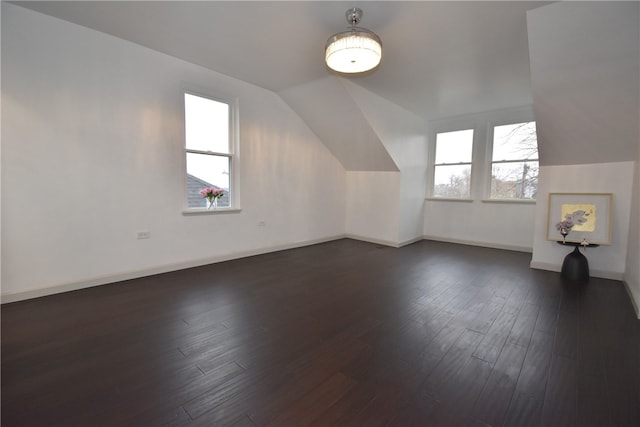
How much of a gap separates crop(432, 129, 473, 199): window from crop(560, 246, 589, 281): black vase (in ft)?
8.15

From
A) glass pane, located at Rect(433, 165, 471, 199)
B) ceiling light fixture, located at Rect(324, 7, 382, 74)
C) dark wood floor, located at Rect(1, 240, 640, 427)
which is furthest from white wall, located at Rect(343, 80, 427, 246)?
dark wood floor, located at Rect(1, 240, 640, 427)

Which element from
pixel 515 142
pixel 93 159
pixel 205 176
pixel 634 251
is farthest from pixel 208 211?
pixel 515 142

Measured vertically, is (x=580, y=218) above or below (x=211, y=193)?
A: below

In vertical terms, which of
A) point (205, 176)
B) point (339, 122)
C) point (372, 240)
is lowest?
point (372, 240)

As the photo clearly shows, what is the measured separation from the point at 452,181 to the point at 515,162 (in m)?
1.22

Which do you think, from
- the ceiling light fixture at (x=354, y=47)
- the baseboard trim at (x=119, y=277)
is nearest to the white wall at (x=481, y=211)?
the baseboard trim at (x=119, y=277)

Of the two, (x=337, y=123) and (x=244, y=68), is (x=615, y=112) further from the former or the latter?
(x=244, y=68)

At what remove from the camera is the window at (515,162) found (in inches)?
210

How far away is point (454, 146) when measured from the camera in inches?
246

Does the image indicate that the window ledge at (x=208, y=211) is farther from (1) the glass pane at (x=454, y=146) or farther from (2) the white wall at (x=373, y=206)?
(1) the glass pane at (x=454, y=146)

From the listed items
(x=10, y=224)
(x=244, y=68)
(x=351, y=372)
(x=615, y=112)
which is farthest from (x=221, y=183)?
(x=615, y=112)

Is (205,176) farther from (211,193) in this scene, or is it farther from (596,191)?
(596,191)

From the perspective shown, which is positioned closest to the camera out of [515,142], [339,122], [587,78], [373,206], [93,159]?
[587,78]

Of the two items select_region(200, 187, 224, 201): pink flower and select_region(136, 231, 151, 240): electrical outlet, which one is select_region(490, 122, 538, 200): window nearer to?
select_region(200, 187, 224, 201): pink flower
